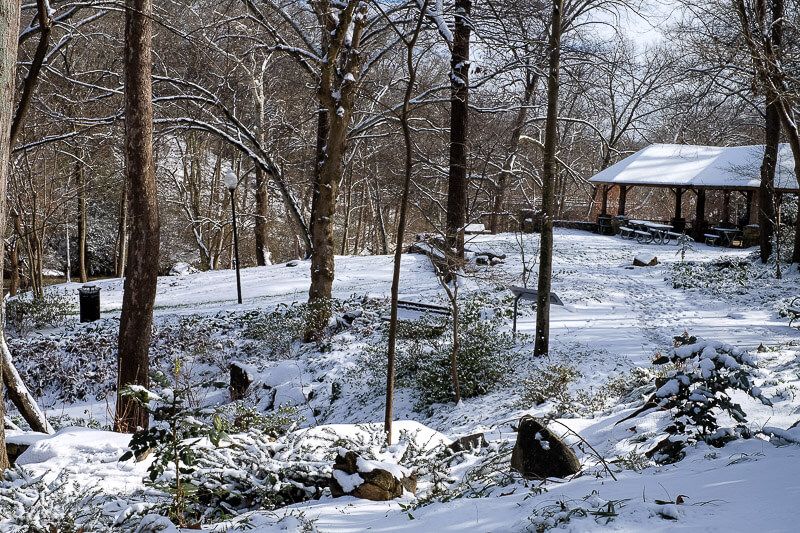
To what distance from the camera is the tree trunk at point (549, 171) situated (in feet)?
27.8

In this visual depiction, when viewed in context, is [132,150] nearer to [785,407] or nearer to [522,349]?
[522,349]

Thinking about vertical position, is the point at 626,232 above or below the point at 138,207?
above

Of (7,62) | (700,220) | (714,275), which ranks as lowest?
(714,275)

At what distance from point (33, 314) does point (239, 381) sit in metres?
7.14

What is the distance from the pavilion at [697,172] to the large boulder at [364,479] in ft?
71.0

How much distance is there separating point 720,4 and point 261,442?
41.6 ft

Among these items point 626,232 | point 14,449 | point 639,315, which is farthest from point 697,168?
point 14,449

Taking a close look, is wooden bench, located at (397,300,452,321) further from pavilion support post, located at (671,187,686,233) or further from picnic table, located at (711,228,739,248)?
pavilion support post, located at (671,187,686,233)

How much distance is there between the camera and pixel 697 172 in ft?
84.3

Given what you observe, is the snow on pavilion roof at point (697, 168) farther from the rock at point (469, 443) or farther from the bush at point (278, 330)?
the rock at point (469, 443)

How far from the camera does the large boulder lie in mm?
4371

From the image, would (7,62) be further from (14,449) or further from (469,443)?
(469,443)

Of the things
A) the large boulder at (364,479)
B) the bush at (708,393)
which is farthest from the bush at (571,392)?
the large boulder at (364,479)

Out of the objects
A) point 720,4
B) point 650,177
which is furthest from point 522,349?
point 650,177
